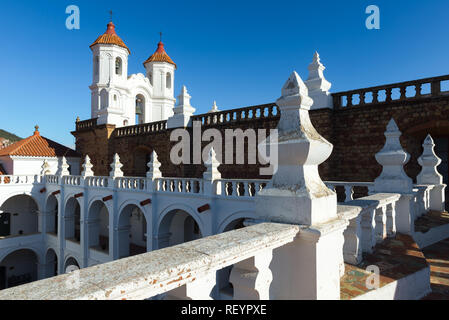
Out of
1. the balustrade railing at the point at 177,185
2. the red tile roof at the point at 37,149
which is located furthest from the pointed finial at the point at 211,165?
the red tile roof at the point at 37,149

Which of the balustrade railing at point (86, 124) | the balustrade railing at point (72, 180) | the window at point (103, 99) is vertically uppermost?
the window at point (103, 99)

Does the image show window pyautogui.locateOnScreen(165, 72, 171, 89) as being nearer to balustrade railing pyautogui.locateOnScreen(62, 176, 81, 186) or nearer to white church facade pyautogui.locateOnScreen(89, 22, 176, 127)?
white church facade pyautogui.locateOnScreen(89, 22, 176, 127)

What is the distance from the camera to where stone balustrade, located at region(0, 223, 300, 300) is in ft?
3.68

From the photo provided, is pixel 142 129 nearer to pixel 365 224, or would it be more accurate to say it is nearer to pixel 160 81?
pixel 160 81

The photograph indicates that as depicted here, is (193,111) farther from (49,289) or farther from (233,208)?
(49,289)

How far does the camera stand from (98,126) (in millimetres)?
19672

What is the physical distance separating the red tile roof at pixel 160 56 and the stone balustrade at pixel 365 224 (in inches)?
923

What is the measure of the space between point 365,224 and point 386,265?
1.90 ft

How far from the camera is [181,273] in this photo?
133 centimetres

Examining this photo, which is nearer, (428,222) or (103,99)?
(428,222)

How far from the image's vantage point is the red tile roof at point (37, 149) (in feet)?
65.2

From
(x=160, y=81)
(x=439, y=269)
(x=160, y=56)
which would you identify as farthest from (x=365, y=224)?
(x=160, y=56)

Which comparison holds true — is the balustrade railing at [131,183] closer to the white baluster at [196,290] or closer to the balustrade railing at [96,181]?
the balustrade railing at [96,181]

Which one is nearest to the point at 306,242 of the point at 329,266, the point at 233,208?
the point at 329,266
